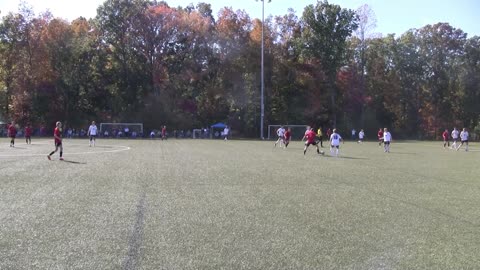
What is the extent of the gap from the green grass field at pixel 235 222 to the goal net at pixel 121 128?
47.2m

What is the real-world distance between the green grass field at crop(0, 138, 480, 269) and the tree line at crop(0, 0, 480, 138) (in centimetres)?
4963

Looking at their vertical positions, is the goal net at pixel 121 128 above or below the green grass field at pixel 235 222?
above

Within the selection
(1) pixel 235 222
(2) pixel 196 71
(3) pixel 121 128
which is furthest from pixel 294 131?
(1) pixel 235 222

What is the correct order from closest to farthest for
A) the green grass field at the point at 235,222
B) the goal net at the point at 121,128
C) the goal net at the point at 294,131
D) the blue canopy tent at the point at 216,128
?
the green grass field at the point at 235,222 → the goal net at the point at 121,128 → the goal net at the point at 294,131 → the blue canopy tent at the point at 216,128

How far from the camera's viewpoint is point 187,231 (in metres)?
7.71

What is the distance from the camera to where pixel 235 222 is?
8.40m

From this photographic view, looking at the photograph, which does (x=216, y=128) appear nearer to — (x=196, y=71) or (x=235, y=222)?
(x=196, y=71)

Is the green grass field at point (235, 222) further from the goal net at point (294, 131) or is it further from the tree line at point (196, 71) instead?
the tree line at point (196, 71)

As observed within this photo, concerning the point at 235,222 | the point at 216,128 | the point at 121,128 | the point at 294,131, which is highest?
the point at 216,128

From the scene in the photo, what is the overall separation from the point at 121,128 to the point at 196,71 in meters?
12.6

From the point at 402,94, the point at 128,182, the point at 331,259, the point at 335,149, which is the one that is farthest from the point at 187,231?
the point at 402,94

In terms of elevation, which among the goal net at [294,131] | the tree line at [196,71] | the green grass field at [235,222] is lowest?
the green grass field at [235,222]

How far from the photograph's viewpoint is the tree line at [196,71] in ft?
208

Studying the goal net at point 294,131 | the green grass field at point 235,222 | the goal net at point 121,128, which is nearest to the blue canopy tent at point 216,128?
the goal net at point 294,131
